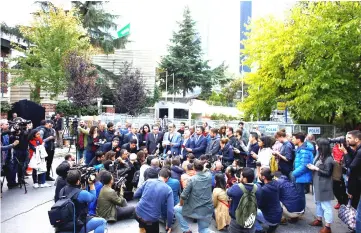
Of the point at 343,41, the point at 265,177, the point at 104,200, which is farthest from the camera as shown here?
the point at 343,41

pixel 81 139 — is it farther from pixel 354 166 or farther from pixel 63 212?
pixel 354 166

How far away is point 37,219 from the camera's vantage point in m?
6.77

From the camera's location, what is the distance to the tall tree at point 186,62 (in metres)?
38.3

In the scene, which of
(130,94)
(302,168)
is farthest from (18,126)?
(130,94)

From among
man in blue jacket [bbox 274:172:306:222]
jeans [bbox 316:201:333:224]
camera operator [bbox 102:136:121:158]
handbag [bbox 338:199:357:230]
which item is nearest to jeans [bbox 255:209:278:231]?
man in blue jacket [bbox 274:172:306:222]

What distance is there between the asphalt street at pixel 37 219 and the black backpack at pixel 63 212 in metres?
2.08

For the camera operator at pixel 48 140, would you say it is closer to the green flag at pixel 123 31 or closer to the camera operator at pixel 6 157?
the camera operator at pixel 6 157

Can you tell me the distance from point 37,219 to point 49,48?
19.8 m

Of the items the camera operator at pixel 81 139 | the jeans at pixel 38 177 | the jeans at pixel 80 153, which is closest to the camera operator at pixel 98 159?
the jeans at pixel 38 177

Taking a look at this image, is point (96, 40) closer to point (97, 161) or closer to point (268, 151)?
point (97, 161)

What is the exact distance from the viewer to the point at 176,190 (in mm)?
6703

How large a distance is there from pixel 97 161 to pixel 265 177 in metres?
4.60

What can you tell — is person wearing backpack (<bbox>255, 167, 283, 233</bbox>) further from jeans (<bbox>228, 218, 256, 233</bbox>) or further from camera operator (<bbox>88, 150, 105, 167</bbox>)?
camera operator (<bbox>88, 150, 105, 167</bbox>)

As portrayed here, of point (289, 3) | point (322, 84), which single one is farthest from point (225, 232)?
point (289, 3)
